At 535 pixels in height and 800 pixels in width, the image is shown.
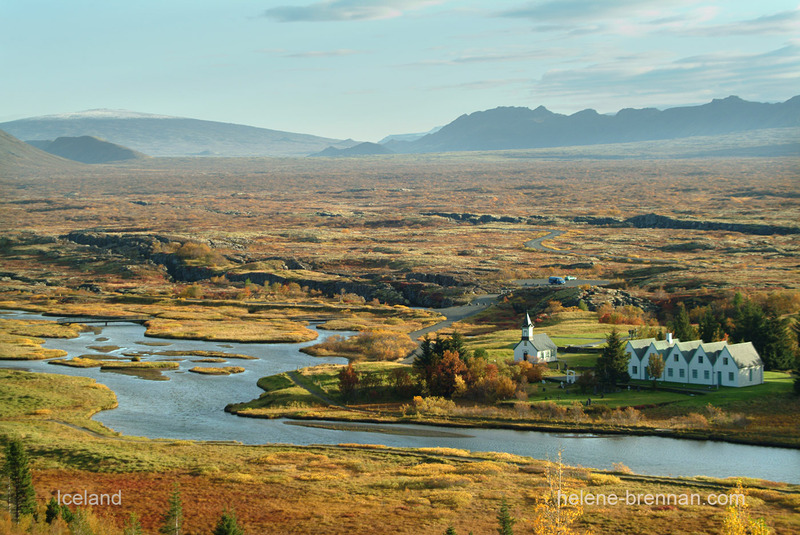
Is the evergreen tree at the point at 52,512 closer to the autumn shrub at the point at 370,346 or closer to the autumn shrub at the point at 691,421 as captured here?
the autumn shrub at the point at 691,421

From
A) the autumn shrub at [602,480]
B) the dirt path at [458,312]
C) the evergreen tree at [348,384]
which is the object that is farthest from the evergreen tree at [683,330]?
the autumn shrub at [602,480]

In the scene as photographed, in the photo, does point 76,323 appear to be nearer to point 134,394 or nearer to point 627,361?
point 134,394

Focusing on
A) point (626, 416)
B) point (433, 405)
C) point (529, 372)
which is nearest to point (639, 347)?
point (529, 372)

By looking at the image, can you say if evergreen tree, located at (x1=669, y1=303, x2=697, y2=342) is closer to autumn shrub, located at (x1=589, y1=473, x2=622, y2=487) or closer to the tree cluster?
the tree cluster

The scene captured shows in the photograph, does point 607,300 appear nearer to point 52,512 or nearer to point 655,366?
point 655,366

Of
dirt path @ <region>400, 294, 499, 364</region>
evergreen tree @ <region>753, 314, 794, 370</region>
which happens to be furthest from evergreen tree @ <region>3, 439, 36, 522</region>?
dirt path @ <region>400, 294, 499, 364</region>

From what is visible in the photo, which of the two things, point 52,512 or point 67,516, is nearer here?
point 67,516
